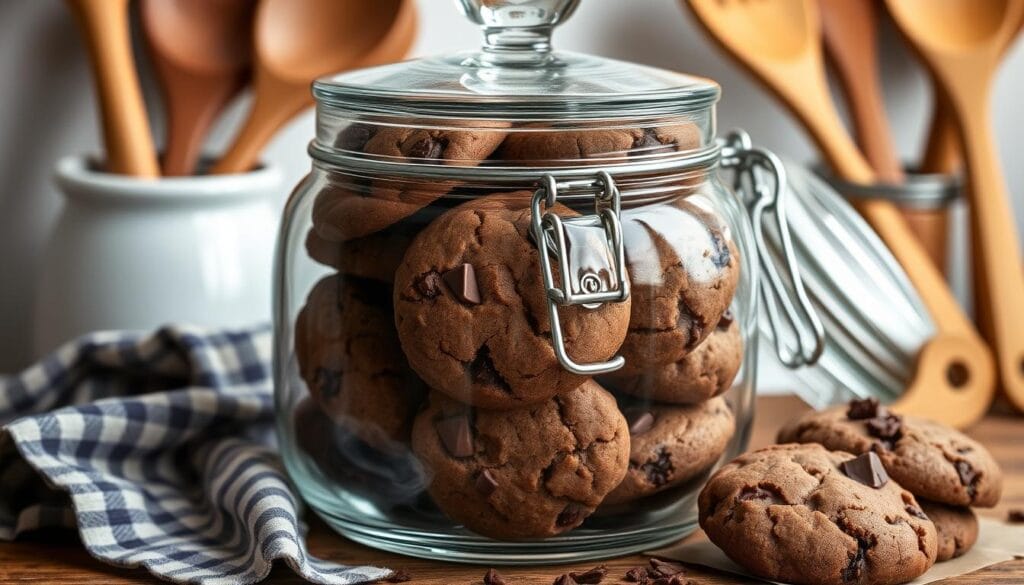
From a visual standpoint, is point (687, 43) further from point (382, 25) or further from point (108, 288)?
point (108, 288)

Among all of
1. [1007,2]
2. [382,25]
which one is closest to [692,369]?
[382,25]

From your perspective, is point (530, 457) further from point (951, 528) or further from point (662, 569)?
point (951, 528)

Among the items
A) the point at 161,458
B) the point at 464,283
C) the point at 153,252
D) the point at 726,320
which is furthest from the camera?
the point at 153,252

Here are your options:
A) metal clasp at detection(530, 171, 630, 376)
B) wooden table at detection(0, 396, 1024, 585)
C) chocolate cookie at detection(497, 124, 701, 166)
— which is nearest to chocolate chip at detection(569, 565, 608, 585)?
wooden table at detection(0, 396, 1024, 585)

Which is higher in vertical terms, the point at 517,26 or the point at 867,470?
the point at 517,26

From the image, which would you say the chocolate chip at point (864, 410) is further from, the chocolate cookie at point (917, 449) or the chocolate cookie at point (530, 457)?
the chocolate cookie at point (530, 457)

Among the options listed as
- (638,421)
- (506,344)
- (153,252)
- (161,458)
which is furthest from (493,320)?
(153,252)

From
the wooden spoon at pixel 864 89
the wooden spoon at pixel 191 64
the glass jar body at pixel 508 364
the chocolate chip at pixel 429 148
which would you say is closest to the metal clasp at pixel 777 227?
the glass jar body at pixel 508 364
